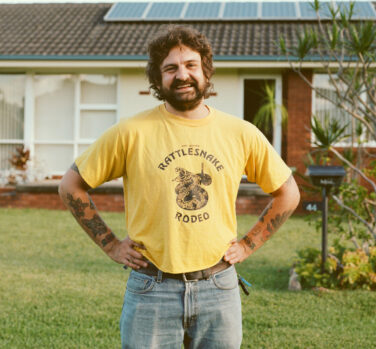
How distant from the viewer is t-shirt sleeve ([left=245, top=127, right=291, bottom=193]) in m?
2.54

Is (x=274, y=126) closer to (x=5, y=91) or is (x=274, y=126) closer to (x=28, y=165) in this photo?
(x=28, y=165)

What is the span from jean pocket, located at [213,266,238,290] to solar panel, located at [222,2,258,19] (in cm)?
1380

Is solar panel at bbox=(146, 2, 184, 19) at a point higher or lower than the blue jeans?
higher

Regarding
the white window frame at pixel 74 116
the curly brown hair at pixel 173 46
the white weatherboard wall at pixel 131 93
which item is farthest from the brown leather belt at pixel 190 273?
the white window frame at pixel 74 116

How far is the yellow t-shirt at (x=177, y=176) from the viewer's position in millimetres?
2355

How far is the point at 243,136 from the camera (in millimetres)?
2492

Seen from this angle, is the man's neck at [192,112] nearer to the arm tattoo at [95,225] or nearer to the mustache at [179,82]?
the mustache at [179,82]

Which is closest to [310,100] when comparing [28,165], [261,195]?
[261,195]

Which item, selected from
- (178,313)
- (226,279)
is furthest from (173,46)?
(178,313)

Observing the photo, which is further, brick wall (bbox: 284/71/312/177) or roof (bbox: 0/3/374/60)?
roof (bbox: 0/3/374/60)

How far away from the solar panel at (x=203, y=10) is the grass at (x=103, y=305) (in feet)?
28.9

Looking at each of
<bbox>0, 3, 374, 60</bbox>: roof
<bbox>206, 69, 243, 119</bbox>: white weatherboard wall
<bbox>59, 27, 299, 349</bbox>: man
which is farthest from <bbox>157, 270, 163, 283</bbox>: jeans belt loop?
<bbox>206, 69, 243, 119</bbox>: white weatherboard wall

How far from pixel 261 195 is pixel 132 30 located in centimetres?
622

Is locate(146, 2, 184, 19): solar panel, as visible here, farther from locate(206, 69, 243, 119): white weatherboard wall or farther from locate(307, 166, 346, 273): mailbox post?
locate(307, 166, 346, 273): mailbox post
